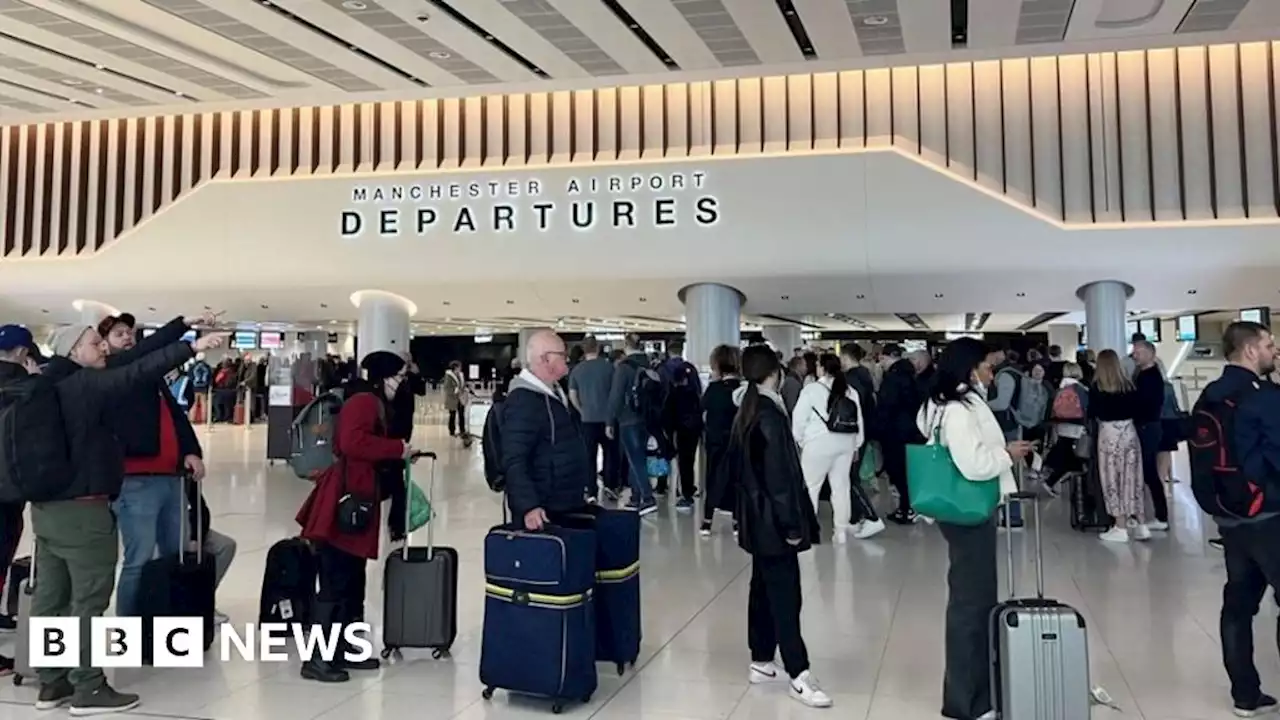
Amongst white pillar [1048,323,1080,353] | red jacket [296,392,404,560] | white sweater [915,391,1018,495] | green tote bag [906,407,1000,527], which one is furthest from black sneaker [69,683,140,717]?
white pillar [1048,323,1080,353]

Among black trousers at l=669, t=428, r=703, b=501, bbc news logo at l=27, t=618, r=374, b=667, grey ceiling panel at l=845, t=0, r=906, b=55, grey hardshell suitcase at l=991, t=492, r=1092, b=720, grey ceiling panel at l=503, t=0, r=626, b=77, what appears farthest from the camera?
grey ceiling panel at l=503, t=0, r=626, b=77

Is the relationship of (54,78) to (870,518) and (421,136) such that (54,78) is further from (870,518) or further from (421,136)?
(870,518)

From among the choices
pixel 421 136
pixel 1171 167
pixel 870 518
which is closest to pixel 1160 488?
pixel 870 518

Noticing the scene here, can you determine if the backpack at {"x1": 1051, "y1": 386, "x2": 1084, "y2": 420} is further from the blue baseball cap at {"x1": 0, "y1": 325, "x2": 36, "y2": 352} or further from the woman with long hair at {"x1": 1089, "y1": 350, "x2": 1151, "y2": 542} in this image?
the blue baseball cap at {"x1": 0, "y1": 325, "x2": 36, "y2": 352}

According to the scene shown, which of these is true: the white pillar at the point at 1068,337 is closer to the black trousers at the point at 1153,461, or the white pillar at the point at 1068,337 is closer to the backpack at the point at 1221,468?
the black trousers at the point at 1153,461

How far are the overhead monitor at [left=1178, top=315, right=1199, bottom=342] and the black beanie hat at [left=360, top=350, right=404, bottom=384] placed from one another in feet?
79.7

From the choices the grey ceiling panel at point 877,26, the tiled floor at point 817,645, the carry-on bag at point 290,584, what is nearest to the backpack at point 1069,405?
the tiled floor at point 817,645

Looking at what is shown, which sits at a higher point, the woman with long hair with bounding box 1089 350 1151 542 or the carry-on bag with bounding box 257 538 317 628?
the woman with long hair with bounding box 1089 350 1151 542

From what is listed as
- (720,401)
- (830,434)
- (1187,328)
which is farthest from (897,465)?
(1187,328)

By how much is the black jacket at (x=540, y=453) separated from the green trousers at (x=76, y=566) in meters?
1.58

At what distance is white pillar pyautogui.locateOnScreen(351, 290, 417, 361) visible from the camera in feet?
52.9

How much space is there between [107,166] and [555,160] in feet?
26.9

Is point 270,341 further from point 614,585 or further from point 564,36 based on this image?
point 614,585

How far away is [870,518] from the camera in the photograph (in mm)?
7598
